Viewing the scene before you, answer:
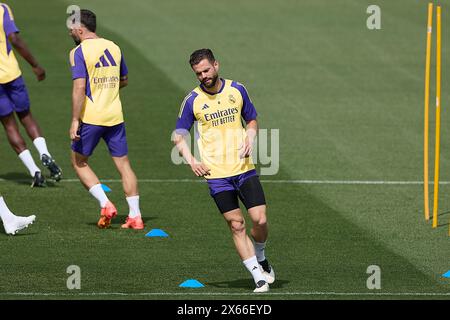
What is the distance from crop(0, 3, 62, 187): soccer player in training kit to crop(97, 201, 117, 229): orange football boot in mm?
2900

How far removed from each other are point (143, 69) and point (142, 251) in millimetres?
14194

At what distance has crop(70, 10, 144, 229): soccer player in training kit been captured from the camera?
51.9 ft

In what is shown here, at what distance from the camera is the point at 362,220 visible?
656 inches

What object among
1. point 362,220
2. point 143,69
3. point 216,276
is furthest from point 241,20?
point 216,276

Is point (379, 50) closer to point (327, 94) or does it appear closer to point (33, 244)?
point (327, 94)

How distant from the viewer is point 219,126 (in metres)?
13.0

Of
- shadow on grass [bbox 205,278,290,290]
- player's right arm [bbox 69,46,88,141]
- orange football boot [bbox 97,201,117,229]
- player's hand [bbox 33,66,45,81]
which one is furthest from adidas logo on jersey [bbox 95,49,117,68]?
shadow on grass [bbox 205,278,290,290]

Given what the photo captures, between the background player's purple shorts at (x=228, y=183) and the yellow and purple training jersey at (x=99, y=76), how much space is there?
3.35 m

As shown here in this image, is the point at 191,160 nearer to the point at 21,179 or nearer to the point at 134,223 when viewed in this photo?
the point at 134,223

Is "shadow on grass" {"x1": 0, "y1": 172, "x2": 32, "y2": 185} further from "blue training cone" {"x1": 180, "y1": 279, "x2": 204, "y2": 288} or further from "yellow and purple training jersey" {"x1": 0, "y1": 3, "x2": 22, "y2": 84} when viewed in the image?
"blue training cone" {"x1": 180, "y1": 279, "x2": 204, "y2": 288}

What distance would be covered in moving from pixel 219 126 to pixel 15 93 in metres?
6.81

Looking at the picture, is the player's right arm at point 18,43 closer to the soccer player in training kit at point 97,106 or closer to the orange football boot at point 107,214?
the soccer player in training kit at point 97,106

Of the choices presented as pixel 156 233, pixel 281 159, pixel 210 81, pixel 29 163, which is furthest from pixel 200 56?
pixel 281 159

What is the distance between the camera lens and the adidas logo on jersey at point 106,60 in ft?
52.1
